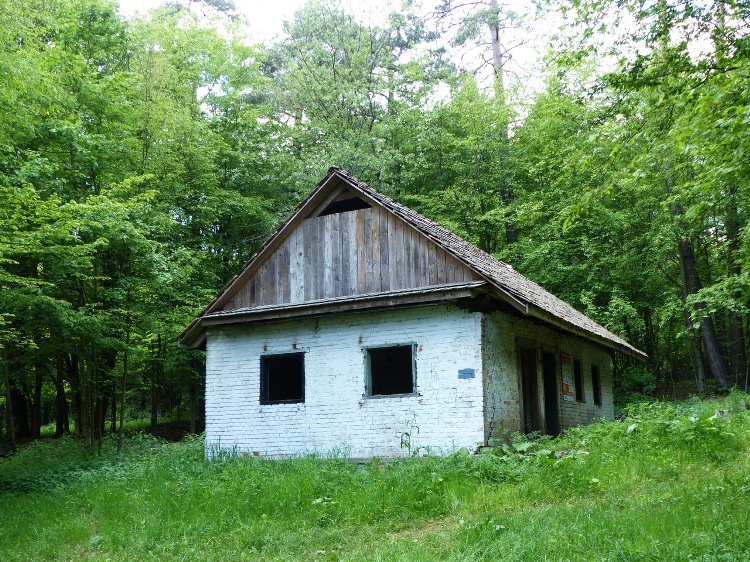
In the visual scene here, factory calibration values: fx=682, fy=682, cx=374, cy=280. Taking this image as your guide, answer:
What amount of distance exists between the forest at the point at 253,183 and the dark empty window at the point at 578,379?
4094 mm

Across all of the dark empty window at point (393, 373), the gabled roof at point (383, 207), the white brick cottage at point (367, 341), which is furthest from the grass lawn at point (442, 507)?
the dark empty window at point (393, 373)

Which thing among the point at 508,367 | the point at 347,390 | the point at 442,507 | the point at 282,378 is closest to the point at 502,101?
the point at 282,378

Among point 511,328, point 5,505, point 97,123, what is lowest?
point 5,505

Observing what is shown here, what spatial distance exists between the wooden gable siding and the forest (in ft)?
11.3

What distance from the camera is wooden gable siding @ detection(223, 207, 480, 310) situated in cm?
1273

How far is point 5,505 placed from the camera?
11219 millimetres

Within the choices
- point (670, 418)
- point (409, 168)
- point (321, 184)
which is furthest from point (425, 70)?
point (670, 418)

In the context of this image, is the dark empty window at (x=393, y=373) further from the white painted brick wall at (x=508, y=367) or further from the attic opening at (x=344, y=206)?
the attic opening at (x=344, y=206)

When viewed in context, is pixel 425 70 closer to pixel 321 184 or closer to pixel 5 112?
pixel 321 184

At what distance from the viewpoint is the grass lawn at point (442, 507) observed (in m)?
6.33

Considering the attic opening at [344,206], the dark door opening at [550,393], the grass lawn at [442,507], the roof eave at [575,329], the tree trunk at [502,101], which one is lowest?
the grass lawn at [442,507]

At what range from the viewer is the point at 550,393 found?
50.6 feet

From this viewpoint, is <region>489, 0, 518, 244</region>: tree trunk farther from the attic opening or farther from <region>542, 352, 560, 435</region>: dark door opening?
the attic opening

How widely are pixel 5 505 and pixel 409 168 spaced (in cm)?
1971
